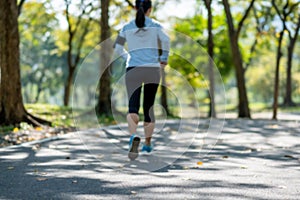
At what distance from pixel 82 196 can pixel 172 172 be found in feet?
5.29

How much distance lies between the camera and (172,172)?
5500mm

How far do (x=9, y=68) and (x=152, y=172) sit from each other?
282 inches

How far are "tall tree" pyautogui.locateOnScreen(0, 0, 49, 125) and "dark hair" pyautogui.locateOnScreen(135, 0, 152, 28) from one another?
20.0 ft

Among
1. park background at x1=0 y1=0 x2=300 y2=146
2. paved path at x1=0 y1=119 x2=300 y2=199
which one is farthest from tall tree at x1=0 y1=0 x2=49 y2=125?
paved path at x1=0 y1=119 x2=300 y2=199

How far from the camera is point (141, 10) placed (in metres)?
6.21

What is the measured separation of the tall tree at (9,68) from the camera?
11.6 meters

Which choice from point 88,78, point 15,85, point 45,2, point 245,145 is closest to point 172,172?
point 245,145

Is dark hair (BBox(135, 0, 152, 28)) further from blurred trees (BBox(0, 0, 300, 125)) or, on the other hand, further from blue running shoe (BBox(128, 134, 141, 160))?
blurred trees (BBox(0, 0, 300, 125))

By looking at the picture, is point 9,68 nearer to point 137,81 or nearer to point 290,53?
point 137,81

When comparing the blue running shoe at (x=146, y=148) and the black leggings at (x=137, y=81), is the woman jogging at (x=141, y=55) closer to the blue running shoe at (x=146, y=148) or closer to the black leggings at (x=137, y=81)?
the black leggings at (x=137, y=81)

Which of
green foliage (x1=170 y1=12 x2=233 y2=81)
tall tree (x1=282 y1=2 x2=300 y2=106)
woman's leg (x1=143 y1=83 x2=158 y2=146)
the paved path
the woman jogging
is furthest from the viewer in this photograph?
green foliage (x1=170 y1=12 x2=233 y2=81)

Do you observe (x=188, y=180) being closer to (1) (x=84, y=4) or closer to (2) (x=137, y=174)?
(2) (x=137, y=174)

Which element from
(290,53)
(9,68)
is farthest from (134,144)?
(290,53)

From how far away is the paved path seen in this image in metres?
4.26
